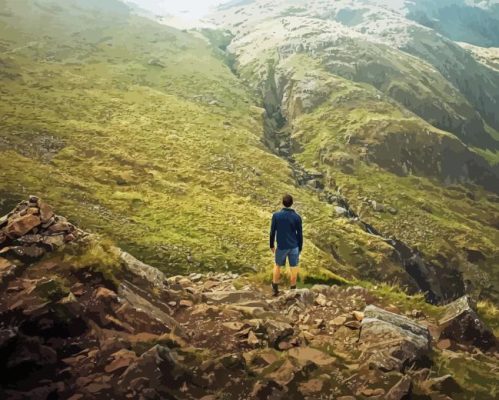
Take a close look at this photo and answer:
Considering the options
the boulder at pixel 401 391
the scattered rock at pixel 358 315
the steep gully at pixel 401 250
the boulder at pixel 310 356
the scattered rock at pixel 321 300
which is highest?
the boulder at pixel 401 391

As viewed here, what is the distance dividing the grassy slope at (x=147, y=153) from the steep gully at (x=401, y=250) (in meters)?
4.74

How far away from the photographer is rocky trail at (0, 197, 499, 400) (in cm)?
880

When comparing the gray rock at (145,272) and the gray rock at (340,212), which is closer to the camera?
the gray rock at (145,272)

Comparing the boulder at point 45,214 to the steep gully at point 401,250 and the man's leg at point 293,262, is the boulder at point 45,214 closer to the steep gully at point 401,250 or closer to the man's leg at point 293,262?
the man's leg at point 293,262

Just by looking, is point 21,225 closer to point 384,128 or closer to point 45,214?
point 45,214

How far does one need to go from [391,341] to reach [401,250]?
5010 centimetres

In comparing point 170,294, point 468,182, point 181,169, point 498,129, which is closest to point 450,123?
point 468,182

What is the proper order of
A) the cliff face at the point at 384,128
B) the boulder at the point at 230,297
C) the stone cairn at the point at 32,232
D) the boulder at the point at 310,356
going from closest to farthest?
the boulder at the point at 310,356
the stone cairn at the point at 32,232
the boulder at the point at 230,297
the cliff face at the point at 384,128

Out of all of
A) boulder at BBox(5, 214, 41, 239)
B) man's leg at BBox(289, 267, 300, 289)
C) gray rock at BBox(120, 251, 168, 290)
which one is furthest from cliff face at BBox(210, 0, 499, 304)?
boulder at BBox(5, 214, 41, 239)

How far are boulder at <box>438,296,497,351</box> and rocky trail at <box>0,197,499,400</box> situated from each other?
0.03 m

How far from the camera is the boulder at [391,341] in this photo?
1049 centimetres

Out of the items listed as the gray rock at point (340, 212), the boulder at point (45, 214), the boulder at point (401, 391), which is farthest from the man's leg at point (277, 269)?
the gray rock at point (340, 212)

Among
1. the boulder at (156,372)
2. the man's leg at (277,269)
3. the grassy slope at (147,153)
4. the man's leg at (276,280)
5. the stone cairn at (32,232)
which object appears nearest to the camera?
the boulder at (156,372)

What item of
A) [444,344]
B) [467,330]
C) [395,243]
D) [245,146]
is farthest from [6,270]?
[245,146]
